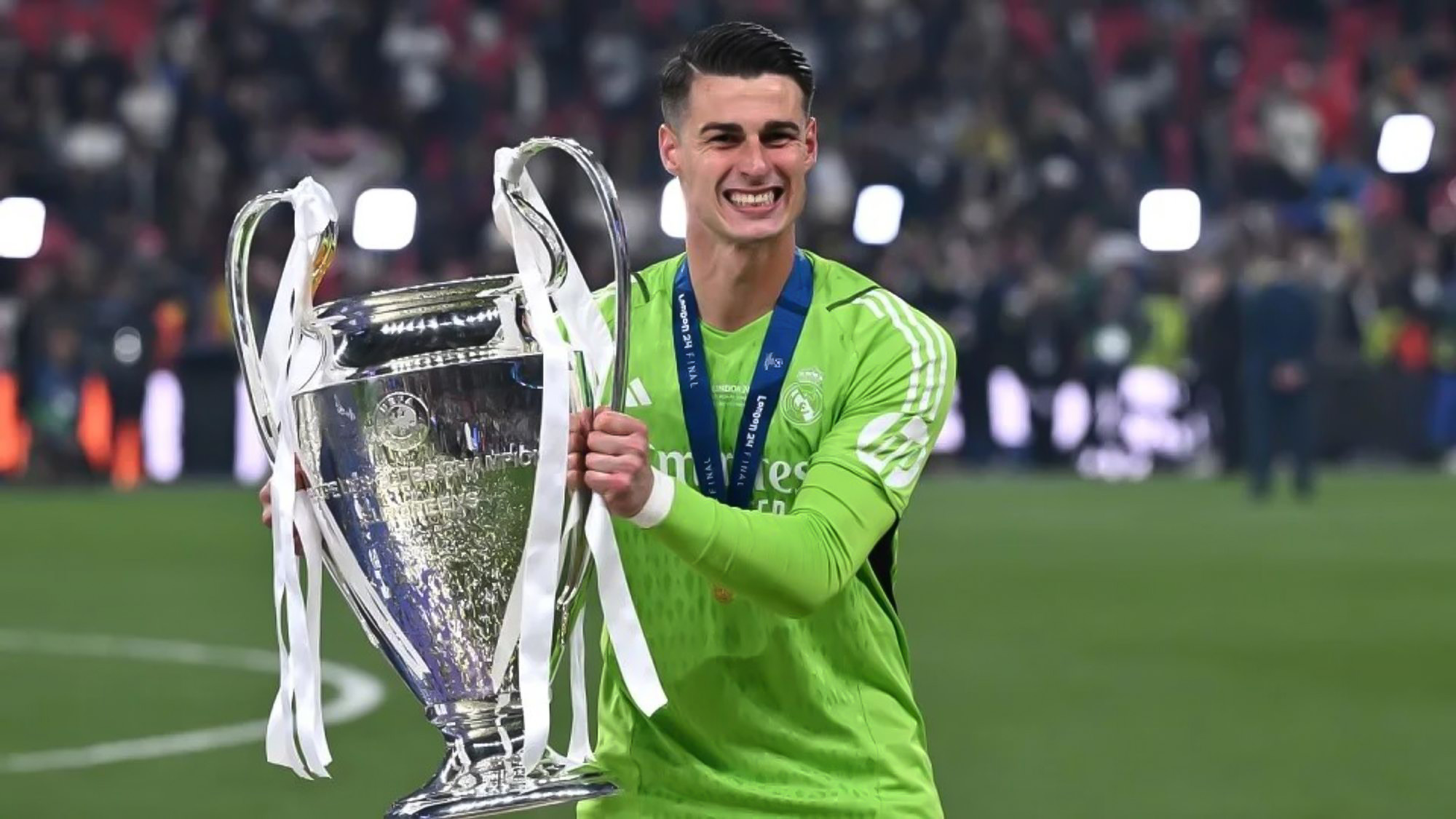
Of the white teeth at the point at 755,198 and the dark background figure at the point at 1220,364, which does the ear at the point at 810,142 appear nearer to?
the white teeth at the point at 755,198

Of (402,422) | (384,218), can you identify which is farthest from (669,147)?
(384,218)

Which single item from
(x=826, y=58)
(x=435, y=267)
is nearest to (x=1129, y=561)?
(x=435, y=267)

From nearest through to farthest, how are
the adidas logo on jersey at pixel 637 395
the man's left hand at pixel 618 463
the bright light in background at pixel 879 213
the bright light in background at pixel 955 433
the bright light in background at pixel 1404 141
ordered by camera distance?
the man's left hand at pixel 618 463 < the adidas logo on jersey at pixel 637 395 < the bright light in background at pixel 955 433 < the bright light in background at pixel 879 213 < the bright light in background at pixel 1404 141

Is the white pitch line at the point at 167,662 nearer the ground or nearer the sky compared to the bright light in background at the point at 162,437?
nearer the ground

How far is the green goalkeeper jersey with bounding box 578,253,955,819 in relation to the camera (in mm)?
3477

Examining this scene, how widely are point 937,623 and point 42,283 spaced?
11.8 metres

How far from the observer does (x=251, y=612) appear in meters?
11.6

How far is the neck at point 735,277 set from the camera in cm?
350

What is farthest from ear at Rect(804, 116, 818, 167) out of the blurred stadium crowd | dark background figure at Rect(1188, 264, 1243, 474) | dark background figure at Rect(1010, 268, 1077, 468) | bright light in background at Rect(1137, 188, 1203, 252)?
bright light in background at Rect(1137, 188, 1203, 252)

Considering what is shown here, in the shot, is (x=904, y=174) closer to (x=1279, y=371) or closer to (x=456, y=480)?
(x=1279, y=371)

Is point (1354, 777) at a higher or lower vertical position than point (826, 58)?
lower

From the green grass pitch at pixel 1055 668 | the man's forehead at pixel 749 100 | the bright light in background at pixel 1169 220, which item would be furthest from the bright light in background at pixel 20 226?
the man's forehead at pixel 749 100

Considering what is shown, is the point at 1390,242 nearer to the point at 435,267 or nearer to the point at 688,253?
the point at 435,267

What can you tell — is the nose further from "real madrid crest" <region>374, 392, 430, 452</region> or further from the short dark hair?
"real madrid crest" <region>374, 392, 430, 452</region>
